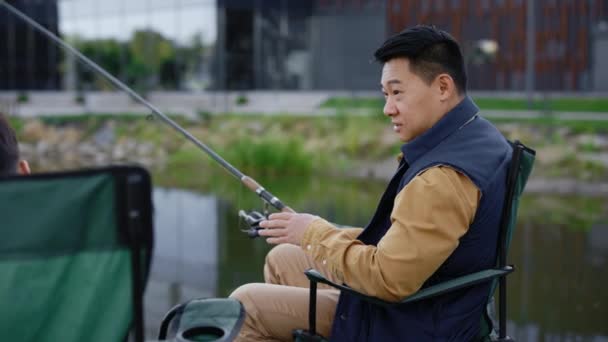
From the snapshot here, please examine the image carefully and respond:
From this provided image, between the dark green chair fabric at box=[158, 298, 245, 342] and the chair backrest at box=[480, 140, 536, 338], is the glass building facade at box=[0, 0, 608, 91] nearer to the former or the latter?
the chair backrest at box=[480, 140, 536, 338]

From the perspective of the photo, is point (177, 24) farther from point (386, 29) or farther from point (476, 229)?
point (476, 229)

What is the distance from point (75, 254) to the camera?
1.48m

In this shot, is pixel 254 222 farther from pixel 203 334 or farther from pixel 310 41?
pixel 310 41

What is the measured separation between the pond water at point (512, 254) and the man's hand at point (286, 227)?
1880mm

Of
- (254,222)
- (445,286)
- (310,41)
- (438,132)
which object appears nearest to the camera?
(445,286)

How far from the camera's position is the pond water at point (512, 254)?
4.92 metres

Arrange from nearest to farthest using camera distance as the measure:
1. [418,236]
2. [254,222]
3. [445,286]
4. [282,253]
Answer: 1. [418,236]
2. [445,286]
3. [254,222]
4. [282,253]

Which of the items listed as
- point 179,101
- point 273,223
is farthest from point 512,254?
point 179,101

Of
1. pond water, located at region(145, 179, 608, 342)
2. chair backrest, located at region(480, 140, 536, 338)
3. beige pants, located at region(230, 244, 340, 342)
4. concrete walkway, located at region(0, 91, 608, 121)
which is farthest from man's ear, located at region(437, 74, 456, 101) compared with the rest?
concrete walkway, located at region(0, 91, 608, 121)

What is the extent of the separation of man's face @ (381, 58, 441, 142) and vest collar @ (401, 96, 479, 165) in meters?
0.05

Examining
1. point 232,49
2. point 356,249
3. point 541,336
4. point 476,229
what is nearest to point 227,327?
point 356,249

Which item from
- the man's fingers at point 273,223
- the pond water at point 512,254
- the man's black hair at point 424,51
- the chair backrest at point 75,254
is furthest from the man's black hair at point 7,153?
the pond water at point 512,254

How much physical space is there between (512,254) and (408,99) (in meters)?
4.69

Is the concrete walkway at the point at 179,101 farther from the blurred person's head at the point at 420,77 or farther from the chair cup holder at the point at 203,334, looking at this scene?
the chair cup holder at the point at 203,334
